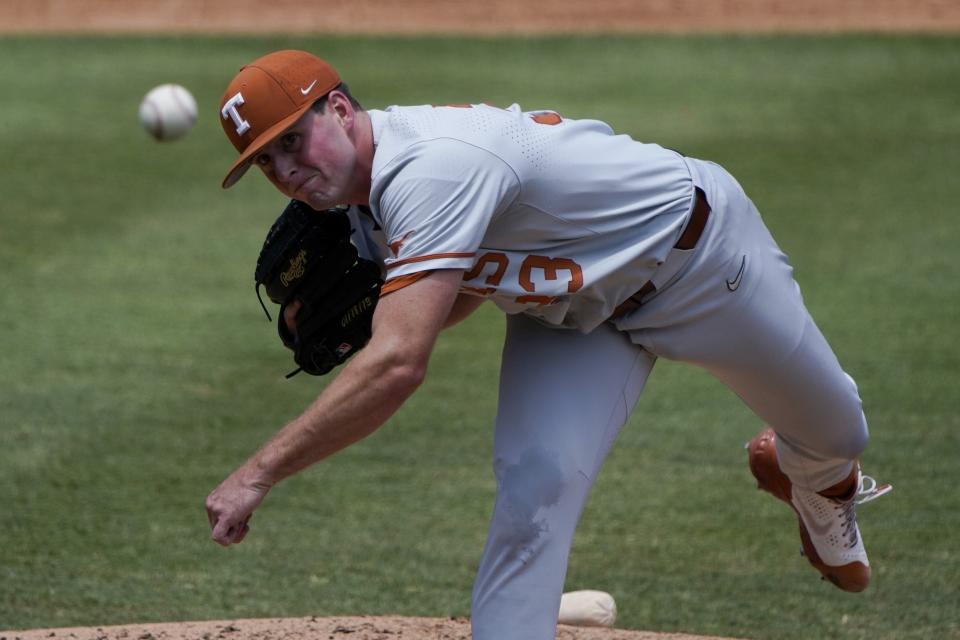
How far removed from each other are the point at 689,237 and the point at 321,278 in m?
0.97

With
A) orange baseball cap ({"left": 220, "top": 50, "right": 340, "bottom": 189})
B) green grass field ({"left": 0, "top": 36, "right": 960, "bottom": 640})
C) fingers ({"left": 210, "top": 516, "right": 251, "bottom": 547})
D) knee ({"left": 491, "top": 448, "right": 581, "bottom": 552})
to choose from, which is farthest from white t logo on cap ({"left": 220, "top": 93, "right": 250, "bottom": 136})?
green grass field ({"left": 0, "top": 36, "right": 960, "bottom": 640})

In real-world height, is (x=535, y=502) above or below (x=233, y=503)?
below

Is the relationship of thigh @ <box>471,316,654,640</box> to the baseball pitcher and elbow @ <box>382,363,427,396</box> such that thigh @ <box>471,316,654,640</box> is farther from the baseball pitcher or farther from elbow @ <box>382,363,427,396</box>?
elbow @ <box>382,363,427,396</box>

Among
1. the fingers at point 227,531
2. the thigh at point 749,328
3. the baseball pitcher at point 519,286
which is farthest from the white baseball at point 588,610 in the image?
the fingers at point 227,531

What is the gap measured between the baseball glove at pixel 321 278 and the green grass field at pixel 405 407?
1476 millimetres

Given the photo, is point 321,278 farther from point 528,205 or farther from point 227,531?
point 227,531

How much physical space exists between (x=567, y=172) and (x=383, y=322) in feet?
2.12

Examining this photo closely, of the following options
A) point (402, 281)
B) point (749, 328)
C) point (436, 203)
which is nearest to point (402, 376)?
point (402, 281)

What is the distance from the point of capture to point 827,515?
4.50 metres

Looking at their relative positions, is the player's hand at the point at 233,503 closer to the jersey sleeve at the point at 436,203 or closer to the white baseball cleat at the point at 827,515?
the jersey sleeve at the point at 436,203

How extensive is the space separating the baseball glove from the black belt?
659mm

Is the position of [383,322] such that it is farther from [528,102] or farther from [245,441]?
[528,102]

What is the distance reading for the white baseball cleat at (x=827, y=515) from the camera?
4.47 metres

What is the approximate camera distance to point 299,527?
5.77 m
